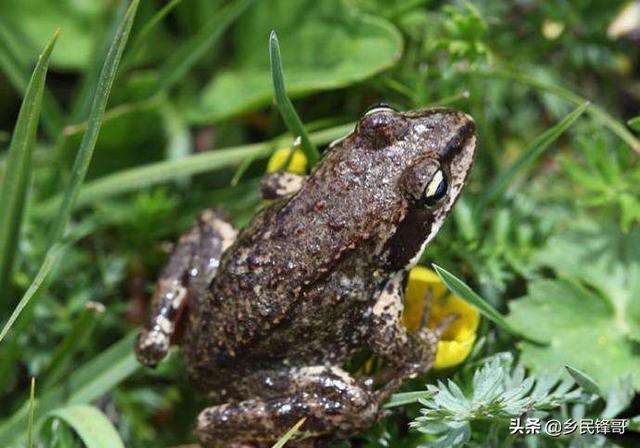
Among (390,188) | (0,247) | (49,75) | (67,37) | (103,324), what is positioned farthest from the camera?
(49,75)

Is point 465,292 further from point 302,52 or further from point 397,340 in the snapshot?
point 302,52

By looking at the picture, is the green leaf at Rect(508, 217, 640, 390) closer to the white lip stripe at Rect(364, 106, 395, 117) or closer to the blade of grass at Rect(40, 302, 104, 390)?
the white lip stripe at Rect(364, 106, 395, 117)

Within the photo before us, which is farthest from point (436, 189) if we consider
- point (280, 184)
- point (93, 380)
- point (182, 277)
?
point (93, 380)

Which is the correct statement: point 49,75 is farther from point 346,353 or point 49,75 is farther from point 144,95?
point 346,353

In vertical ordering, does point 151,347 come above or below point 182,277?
below

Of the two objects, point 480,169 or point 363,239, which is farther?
point 480,169

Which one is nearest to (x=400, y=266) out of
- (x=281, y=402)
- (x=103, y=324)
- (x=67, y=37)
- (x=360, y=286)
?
(x=360, y=286)

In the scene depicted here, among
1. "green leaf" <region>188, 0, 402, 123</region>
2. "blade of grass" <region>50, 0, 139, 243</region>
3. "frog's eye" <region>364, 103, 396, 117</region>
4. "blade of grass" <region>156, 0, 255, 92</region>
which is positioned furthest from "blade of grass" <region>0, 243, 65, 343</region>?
"frog's eye" <region>364, 103, 396, 117</region>
